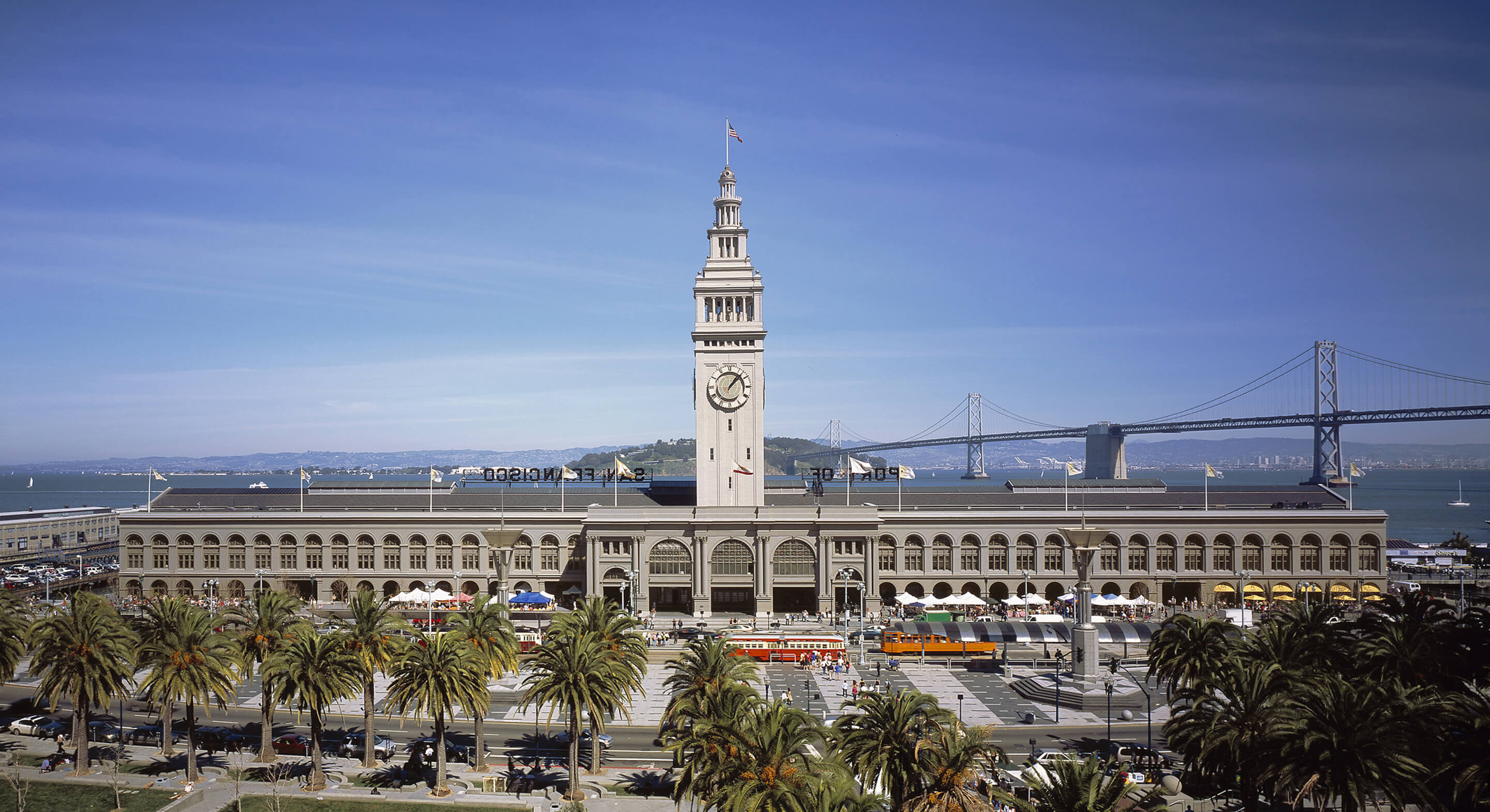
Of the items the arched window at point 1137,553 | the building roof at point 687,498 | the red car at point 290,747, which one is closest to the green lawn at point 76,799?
the red car at point 290,747

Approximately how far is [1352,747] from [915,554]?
73.6m

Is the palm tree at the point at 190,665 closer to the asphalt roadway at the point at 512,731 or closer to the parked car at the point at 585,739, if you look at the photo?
the asphalt roadway at the point at 512,731

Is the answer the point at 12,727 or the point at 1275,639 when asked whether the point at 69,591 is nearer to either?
the point at 12,727

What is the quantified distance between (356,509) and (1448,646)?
3978 inches

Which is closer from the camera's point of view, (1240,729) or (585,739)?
(1240,729)

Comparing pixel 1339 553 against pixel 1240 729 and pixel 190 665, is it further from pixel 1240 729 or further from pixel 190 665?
pixel 190 665

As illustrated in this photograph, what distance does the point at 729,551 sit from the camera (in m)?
104

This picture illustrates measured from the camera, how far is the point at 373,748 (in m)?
57.5

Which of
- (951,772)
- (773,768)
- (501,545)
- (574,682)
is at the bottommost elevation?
(574,682)

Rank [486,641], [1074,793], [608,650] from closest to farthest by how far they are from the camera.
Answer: [1074,793]
[608,650]
[486,641]

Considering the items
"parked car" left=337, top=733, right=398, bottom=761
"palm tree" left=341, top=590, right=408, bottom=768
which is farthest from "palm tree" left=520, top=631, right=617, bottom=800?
"parked car" left=337, top=733, right=398, bottom=761

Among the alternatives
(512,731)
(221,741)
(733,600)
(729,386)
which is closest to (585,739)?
(512,731)

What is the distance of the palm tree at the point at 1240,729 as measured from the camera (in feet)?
133

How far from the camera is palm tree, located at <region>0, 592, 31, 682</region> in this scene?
56.8 m
